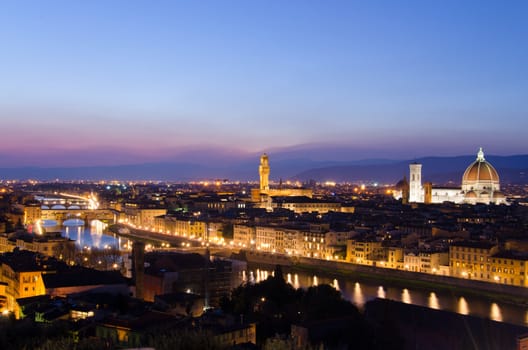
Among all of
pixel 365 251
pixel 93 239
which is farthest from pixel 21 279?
pixel 93 239

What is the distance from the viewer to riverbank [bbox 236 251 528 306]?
13.2 m

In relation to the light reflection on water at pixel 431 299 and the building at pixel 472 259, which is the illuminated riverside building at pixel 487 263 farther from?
the light reflection on water at pixel 431 299

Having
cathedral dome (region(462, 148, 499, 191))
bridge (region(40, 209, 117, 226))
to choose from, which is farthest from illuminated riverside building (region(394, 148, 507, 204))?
bridge (region(40, 209, 117, 226))

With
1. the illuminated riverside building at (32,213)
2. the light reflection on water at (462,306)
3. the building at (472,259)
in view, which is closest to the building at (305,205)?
the illuminated riverside building at (32,213)

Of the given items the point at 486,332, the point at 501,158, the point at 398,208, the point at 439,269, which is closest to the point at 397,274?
the point at 439,269

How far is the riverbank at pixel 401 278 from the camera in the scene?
13.2m

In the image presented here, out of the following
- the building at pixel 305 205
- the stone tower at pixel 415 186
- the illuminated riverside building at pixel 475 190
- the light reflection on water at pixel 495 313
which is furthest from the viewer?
the stone tower at pixel 415 186

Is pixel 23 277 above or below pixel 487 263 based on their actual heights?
above

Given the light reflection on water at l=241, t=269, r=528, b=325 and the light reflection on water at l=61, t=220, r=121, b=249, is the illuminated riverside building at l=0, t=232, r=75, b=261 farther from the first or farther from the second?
the light reflection on water at l=241, t=269, r=528, b=325

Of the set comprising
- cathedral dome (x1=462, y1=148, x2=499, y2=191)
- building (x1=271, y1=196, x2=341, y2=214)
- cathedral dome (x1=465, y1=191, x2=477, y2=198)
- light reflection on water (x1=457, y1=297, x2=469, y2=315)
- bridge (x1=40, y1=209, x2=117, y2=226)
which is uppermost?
cathedral dome (x1=462, y1=148, x2=499, y2=191)

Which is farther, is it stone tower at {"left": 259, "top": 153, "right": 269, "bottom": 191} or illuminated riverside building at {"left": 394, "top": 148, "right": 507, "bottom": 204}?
stone tower at {"left": 259, "top": 153, "right": 269, "bottom": 191}

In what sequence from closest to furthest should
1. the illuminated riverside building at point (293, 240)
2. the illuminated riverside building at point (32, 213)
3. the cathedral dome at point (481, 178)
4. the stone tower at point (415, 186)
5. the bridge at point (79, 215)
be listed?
1. the illuminated riverside building at point (293, 240)
2. the illuminated riverside building at point (32, 213)
3. the cathedral dome at point (481, 178)
4. the bridge at point (79, 215)
5. the stone tower at point (415, 186)

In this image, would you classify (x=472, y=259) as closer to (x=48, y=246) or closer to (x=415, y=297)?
(x=415, y=297)

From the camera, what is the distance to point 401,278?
1523cm
